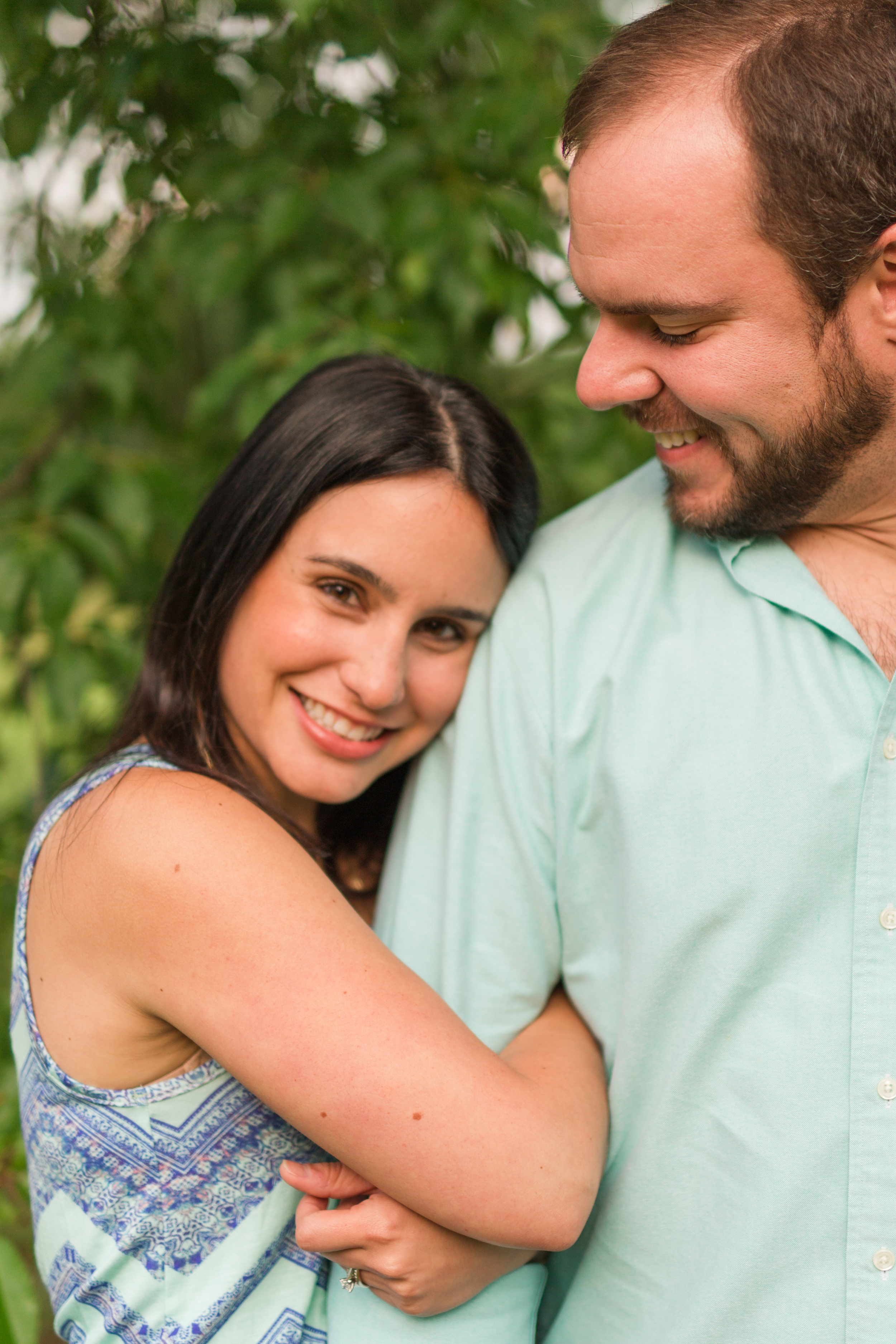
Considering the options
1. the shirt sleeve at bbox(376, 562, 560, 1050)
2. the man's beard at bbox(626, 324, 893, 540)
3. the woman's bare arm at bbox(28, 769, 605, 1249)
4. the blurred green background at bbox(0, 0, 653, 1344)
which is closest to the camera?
the woman's bare arm at bbox(28, 769, 605, 1249)

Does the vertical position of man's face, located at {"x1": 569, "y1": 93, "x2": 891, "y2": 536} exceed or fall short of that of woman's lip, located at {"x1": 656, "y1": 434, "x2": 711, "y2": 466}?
it exceeds it

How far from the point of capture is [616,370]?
139 cm

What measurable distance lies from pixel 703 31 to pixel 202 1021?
1.28 meters

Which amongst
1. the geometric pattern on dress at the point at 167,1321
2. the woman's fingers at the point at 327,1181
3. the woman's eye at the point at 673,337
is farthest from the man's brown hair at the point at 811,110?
the geometric pattern on dress at the point at 167,1321

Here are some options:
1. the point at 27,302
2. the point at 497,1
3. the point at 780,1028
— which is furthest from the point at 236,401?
the point at 780,1028

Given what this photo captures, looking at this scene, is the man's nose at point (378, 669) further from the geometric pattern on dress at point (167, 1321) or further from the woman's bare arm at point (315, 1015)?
the geometric pattern on dress at point (167, 1321)

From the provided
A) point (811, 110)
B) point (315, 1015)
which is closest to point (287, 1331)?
point (315, 1015)

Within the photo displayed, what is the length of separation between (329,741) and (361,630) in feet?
0.55

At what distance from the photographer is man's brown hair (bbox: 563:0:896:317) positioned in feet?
4.04

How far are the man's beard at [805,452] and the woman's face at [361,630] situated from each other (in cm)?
32

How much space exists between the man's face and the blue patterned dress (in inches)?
38.5

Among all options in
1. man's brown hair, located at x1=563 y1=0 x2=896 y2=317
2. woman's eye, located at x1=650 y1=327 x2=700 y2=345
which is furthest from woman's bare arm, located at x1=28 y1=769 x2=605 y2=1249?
man's brown hair, located at x1=563 y1=0 x2=896 y2=317

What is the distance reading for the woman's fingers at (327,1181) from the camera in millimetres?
1319

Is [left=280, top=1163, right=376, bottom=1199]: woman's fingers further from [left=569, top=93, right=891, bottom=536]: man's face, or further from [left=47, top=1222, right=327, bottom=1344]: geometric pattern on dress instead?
[left=569, top=93, right=891, bottom=536]: man's face
